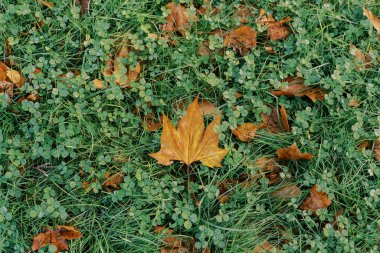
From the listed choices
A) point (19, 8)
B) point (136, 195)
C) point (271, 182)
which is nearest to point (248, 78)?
point (271, 182)

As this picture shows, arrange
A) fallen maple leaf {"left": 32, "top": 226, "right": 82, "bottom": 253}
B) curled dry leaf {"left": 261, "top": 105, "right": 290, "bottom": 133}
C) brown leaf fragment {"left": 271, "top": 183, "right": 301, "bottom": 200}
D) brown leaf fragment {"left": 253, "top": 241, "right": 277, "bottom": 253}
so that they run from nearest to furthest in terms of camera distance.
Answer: fallen maple leaf {"left": 32, "top": 226, "right": 82, "bottom": 253}
brown leaf fragment {"left": 253, "top": 241, "right": 277, "bottom": 253}
brown leaf fragment {"left": 271, "top": 183, "right": 301, "bottom": 200}
curled dry leaf {"left": 261, "top": 105, "right": 290, "bottom": 133}

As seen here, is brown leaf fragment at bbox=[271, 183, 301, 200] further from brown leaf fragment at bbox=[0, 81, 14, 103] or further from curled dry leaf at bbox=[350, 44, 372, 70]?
brown leaf fragment at bbox=[0, 81, 14, 103]

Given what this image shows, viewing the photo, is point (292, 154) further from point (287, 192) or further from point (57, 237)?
point (57, 237)

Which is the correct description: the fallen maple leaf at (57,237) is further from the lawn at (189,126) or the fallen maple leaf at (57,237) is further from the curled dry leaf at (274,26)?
the curled dry leaf at (274,26)

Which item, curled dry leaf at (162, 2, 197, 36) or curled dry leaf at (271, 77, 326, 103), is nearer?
curled dry leaf at (271, 77, 326, 103)

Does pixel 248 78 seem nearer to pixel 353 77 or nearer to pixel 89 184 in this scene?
pixel 353 77

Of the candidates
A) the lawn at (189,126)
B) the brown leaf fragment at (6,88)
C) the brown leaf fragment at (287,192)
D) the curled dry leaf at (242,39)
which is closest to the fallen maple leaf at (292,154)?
the lawn at (189,126)

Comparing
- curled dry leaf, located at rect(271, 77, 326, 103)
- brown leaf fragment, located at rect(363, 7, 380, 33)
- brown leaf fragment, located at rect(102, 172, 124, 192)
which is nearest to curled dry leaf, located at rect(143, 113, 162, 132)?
brown leaf fragment, located at rect(102, 172, 124, 192)
